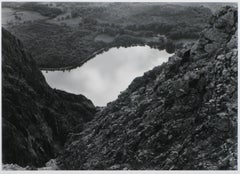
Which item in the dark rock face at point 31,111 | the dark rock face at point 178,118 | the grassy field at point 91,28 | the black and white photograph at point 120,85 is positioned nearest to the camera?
the dark rock face at point 178,118

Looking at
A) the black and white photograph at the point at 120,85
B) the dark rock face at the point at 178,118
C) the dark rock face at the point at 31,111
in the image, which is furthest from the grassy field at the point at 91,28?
the dark rock face at the point at 178,118

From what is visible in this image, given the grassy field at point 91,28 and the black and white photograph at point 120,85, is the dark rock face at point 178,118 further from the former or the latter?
the grassy field at point 91,28

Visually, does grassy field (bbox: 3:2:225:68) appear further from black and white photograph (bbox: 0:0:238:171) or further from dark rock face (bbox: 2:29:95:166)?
dark rock face (bbox: 2:29:95:166)

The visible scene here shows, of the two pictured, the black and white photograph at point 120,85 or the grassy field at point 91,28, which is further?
the grassy field at point 91,28

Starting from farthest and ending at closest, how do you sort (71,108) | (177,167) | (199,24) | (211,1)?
(71,108) → (199,24) → (211,1) → (177,167)

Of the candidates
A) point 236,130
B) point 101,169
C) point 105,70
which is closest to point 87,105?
point 105,70

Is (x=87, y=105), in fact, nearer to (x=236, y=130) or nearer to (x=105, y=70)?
(x=105, y=70)
